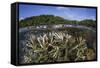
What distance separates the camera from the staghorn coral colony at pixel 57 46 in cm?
241

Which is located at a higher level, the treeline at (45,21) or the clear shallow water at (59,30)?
the treeline at (45,21)

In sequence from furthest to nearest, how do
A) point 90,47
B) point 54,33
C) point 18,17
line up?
1. point 90,47
2. point 54,33
3. point 18,17

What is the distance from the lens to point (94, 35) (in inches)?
106

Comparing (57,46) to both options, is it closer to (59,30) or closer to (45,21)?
(59,30)

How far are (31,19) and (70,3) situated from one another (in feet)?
1.51

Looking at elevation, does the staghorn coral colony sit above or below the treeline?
below

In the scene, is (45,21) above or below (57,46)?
above

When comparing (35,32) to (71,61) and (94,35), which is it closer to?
(71,61)

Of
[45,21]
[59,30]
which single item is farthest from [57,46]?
[45,21]

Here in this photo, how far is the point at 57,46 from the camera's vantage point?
2.52m

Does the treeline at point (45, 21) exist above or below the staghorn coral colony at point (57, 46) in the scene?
above

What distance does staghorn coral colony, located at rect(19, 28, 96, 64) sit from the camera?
7.92 ft

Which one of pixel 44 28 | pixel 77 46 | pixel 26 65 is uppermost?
pixel 44 28
